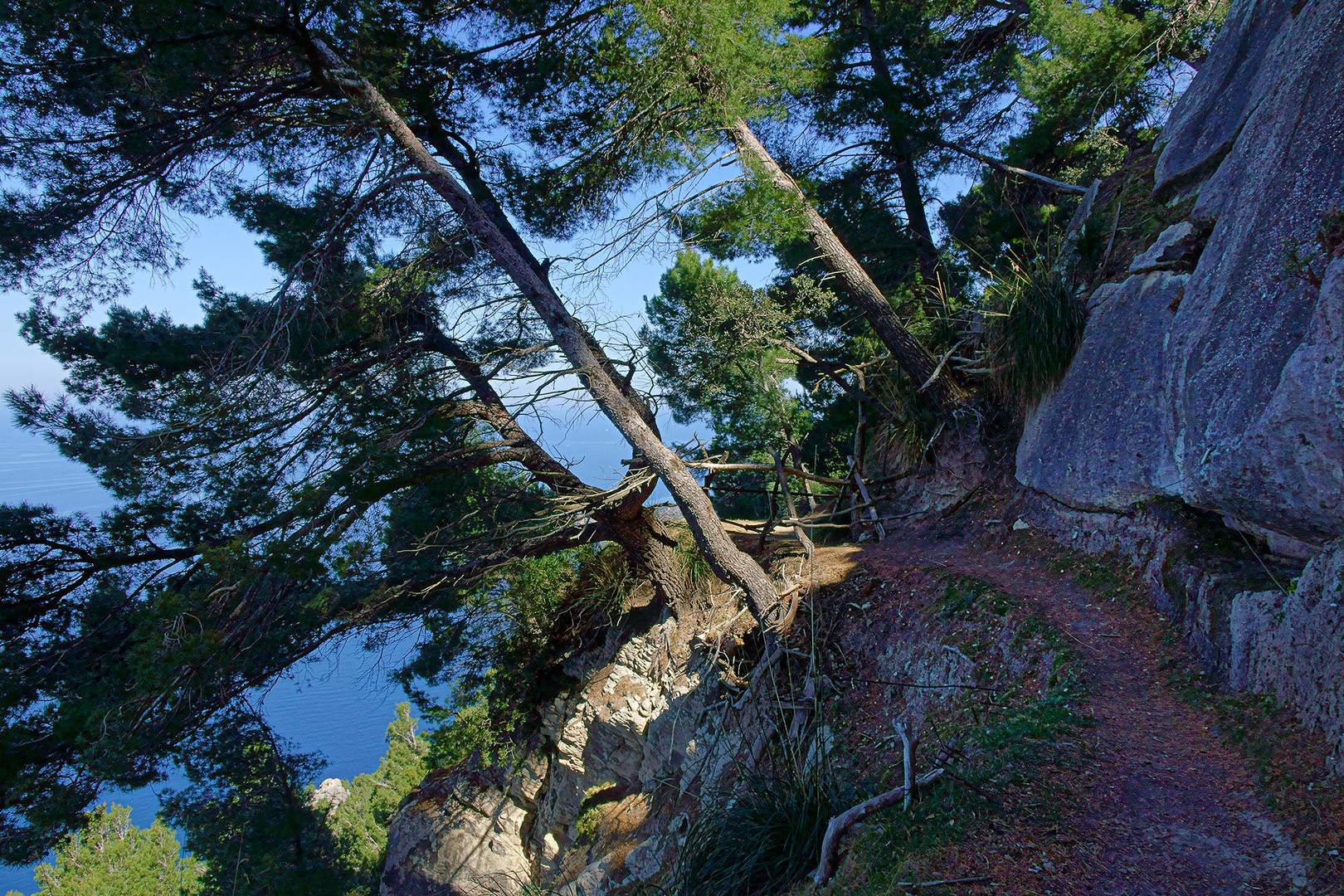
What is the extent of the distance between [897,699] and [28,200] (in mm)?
7909

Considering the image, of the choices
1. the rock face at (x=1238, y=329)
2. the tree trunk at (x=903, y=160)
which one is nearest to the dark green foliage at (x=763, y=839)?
the rock face at (x=1238, y=329)

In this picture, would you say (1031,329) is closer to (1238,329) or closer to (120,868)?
(1238,329)

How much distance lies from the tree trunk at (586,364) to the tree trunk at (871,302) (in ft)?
9.47

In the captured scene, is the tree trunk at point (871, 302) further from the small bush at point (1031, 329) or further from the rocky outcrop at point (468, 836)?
the rocky outcrop at point (468, 836)

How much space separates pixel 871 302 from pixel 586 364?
3.50m

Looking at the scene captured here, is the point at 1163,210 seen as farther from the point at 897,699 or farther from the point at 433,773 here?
the point at 433,773

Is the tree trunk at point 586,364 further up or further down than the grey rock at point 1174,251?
further up

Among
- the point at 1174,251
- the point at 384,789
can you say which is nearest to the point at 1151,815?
the point at 1174,251

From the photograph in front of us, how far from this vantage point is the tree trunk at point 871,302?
24.5ft

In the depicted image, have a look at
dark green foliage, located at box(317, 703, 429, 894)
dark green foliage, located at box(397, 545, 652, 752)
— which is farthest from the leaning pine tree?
dark green foliage, located at box(317, 703, 429, 894)

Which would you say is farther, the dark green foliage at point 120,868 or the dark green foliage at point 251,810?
the dark green foliage at point 120,868

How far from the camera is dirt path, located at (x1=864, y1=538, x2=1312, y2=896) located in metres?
2.64

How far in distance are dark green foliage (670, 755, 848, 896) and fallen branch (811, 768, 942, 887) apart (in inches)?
12.3

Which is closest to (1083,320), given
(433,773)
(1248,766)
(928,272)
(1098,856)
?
(928,272)
